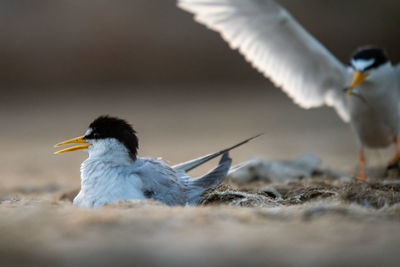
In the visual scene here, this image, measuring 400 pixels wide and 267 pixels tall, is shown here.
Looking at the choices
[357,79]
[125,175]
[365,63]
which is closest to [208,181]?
[125,175]

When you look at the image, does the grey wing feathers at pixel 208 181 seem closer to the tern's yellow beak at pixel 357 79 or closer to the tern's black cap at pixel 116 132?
the tern's black cap at pixel 116 132

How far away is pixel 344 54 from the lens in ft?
64.6

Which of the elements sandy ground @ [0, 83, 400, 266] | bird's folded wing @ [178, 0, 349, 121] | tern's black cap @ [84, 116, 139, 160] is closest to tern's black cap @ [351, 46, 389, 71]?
bird's folded wing @ [178, 0, 349, 121]

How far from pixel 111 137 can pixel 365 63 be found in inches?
138

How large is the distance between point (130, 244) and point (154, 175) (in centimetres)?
172

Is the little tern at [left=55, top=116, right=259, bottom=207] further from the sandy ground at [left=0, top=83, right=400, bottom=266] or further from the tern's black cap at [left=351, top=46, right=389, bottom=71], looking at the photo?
the tern's black cap at [left=351, top=46, right=389, bottom=71]

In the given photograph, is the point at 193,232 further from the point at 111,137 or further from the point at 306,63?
the point at 306,63

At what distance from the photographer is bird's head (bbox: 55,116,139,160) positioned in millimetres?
4453

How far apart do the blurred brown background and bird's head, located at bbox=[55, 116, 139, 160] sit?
9467 millimetres

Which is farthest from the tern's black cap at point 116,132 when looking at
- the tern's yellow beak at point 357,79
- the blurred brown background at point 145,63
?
the blurred brown background at point 145,63

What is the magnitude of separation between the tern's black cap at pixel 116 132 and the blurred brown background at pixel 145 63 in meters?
9.48

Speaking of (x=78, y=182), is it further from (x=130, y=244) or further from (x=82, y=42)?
(x=82, y=42)

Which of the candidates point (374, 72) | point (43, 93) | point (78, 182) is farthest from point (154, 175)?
point (43, 93)

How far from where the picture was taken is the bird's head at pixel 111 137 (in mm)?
4453
